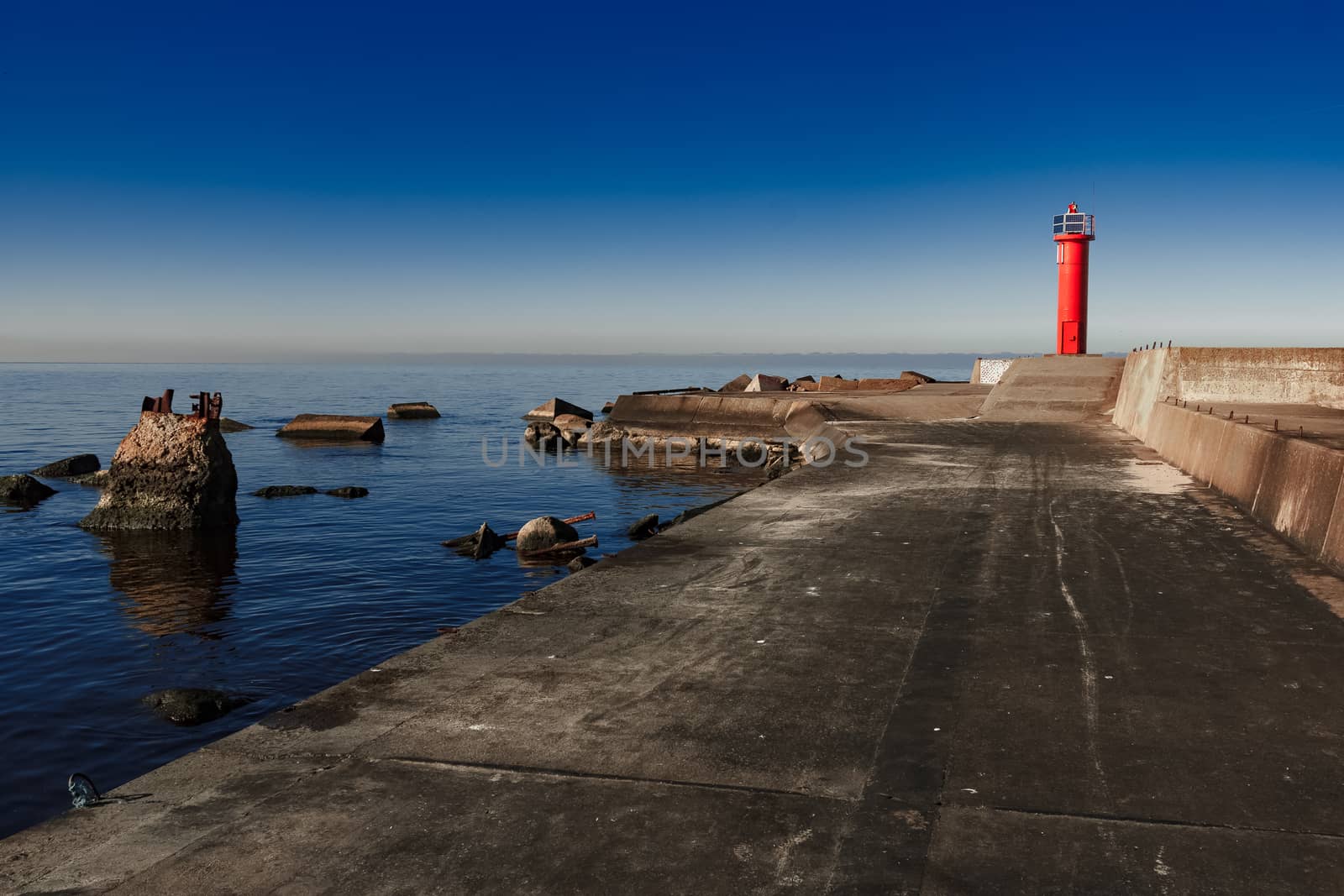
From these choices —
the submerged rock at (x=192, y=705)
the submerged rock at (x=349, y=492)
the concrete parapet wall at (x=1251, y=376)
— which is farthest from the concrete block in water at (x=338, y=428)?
the submerged rock at (x=192, y=705)

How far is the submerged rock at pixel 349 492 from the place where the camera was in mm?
22764

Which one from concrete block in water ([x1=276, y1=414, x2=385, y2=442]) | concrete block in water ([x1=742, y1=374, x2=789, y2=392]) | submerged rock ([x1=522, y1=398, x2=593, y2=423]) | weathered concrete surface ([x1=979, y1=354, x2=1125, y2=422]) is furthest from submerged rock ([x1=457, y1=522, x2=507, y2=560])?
concrete block in water ([x1=742, y1=374, x2=789, y2=392])

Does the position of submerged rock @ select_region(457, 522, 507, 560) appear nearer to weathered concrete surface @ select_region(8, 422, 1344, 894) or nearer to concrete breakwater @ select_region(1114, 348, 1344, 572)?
weathered concrete surface @ select_region(8, 422, 1344, 894)

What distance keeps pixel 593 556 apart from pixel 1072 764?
10799mm

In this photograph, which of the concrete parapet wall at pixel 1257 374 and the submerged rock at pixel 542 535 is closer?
the submerged rock at pixel 542 535

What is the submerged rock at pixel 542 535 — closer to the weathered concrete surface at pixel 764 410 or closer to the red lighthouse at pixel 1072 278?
the weathered concrete surface at pixel 764 410

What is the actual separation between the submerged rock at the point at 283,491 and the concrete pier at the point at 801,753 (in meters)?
16.2

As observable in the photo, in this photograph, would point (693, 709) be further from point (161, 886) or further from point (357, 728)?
point (161, 886)

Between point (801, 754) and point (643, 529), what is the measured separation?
12.2 m

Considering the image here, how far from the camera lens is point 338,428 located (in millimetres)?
39938

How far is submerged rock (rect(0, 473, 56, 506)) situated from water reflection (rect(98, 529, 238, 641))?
5.57 m

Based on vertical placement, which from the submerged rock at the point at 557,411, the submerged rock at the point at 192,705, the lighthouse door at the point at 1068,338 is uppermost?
the lighthouse door at the point at 1068,338

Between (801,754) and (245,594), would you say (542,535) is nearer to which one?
(245,594)

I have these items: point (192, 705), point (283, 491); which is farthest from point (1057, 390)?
point (192, 705)
